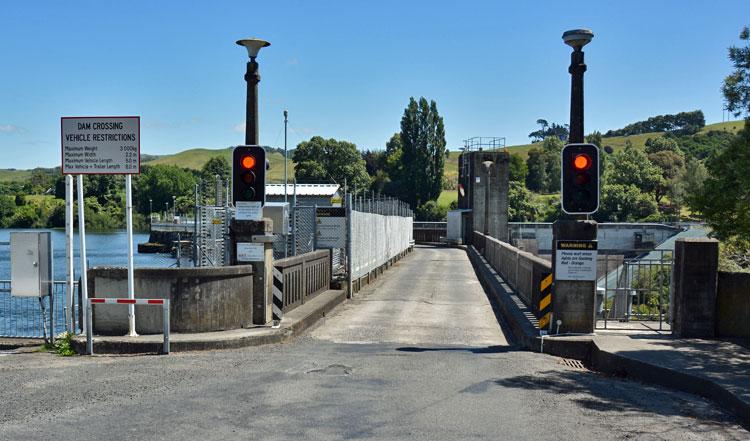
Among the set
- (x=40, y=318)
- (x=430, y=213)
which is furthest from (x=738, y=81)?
(x=430, y=213)

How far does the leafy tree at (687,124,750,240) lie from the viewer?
12.0 metres

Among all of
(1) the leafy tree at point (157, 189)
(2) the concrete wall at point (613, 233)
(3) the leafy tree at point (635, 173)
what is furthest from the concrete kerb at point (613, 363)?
(1) the leafy tree at point (157, 189)

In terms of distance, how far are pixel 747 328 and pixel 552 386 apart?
16.4 ft

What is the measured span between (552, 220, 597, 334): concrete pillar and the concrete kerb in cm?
36

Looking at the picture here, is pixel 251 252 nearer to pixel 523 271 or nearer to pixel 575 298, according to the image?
pixel 575 298

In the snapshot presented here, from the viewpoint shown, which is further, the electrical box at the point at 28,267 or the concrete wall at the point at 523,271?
the concrete wall at the point at 523,271

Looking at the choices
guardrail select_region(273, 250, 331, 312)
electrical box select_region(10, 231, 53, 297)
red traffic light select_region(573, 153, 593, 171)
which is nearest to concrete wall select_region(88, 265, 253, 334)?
electrical box select_region(10, 231, 53, 297)

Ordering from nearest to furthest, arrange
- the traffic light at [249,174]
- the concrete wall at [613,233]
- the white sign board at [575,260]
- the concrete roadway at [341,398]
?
the concrete roadway at [341,398] < the white sign board at [575,260] < the traffic light at [249,174] < the concrete wall at [613,233]

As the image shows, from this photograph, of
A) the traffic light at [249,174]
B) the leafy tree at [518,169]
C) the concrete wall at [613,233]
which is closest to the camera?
the traffic light at [249,174]

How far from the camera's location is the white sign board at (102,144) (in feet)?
41.2

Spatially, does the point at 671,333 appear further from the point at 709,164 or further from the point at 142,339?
the point at 142,339

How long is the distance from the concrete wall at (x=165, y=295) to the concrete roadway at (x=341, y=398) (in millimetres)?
1118

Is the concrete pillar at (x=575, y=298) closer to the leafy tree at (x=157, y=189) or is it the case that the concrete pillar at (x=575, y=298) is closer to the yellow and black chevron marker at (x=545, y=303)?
the yellow and black chevron marker at (x=545, y=303)

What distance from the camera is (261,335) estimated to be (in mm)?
12672
